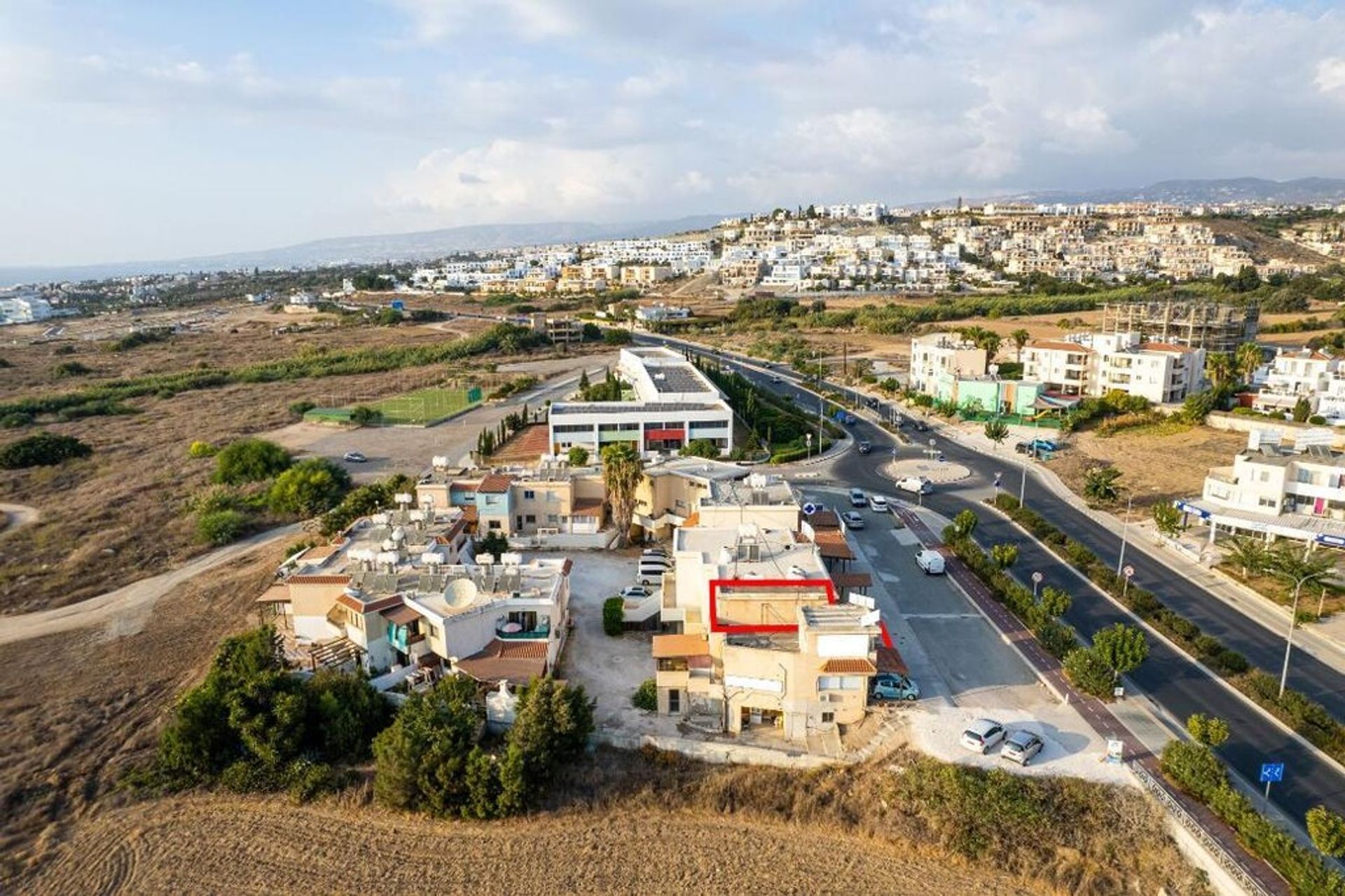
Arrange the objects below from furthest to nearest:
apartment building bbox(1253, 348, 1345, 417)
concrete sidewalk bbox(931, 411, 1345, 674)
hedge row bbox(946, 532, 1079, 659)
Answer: apartment building bbox(1253, 348, 1345, 417) < concrete sidewalk bbox(931, 411, 1345, 674) < hedge row bbox(946, 532, 1079, 659)

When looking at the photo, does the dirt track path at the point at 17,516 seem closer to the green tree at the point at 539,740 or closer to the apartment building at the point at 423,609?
the apartment building at the point at 423,609

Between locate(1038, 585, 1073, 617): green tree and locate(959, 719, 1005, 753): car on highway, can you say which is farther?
locate(1038, 585, 1073, 617): green tree

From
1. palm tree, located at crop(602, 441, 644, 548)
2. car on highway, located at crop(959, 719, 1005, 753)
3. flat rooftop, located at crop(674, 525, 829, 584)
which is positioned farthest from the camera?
palm tree, located at crop(602, 441, 644, 548)

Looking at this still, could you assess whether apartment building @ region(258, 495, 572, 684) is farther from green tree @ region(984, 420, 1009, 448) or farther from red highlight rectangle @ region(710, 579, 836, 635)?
green tree @ region(984, 420, 1009, 448)

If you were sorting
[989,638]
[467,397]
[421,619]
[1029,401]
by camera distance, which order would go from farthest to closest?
[467,397] < [1029,401] < [989,638] < [421,619]

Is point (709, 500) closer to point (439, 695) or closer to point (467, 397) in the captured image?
point (439, 695)

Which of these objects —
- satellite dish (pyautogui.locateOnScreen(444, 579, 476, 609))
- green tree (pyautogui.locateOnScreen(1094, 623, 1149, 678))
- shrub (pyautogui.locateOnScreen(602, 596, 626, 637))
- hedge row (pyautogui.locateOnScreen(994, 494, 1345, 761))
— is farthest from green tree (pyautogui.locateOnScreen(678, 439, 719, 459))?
green tree (pyautogui.locateOnScreen(1094, 623, 1149, 678))

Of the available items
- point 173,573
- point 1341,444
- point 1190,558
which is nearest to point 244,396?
point 173,573
